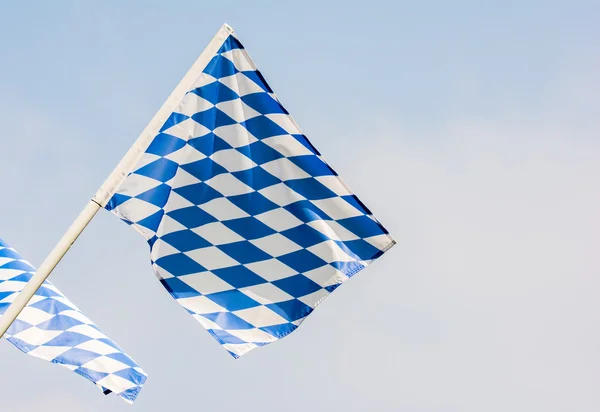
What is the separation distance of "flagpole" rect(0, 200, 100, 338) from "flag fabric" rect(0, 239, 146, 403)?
4.23m

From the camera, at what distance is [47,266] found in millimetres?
11133

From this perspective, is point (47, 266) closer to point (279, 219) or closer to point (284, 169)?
point (279, 219)

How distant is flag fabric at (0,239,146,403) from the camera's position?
49.4ft

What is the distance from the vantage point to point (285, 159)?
1284 centimetres

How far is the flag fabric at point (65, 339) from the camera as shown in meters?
15.1

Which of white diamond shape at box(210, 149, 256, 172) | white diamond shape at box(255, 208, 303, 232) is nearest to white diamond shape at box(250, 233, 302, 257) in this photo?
white diamond shape at box(255, 208, 303, 232)

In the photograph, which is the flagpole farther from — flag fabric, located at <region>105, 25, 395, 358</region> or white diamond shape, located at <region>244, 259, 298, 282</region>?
white diamond shape, located at <region>244, 259, 298, 282</region>

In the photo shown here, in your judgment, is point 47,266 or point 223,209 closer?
point 47,266

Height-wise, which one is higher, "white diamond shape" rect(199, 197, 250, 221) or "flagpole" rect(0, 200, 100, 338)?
"white diamond shape" rect(199, 197, 250, 221)

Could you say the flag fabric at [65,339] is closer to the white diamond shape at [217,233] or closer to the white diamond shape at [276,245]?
the white diamond shape at [217,233]

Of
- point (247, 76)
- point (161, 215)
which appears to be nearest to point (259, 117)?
point (247, 76)

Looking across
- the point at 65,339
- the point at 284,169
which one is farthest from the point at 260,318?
the point at 65,339

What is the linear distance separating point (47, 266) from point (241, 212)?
3026 millimetres

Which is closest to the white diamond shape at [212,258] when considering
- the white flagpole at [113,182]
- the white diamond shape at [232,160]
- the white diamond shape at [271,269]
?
the white diamond shape at [271,269]
